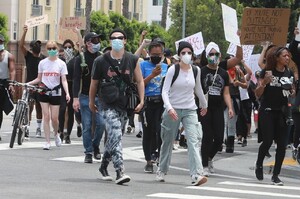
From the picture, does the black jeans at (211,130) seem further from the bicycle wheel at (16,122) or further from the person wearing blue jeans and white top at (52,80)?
the bicycle wheel at (16,122)

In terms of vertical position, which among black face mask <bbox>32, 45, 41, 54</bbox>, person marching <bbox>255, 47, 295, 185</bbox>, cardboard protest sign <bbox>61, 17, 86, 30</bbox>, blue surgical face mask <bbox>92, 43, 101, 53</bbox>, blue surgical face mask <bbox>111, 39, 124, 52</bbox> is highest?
cardboard protest sign <bbox>61, 17, 86, 30</bbox>

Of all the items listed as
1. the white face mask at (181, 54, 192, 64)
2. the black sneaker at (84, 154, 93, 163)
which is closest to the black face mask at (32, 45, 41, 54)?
the black sneaker at (84, 154, 93, 163)

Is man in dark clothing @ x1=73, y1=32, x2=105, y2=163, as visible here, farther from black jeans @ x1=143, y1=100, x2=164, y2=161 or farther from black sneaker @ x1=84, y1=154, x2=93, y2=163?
black jeans @ x1=143, y1=100, x2=164, y2=161

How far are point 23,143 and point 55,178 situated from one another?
19.0ft

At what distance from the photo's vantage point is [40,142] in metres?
19.2

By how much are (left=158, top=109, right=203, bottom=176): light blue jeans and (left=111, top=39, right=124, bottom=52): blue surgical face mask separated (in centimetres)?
107

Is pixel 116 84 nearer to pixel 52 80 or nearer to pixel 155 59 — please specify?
pixel 155 59

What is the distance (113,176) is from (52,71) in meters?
4.66

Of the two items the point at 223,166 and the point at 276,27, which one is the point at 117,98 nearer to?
the point at 223,166

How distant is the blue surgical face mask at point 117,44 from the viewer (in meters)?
12.9

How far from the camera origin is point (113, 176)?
13.6 m

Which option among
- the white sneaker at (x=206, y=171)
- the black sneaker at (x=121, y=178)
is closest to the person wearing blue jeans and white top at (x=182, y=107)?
the black sneaker at (x=121, y=178)

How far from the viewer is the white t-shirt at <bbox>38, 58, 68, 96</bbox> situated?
17812 millimetres

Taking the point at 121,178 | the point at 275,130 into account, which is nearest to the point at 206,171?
the point at 275,130
